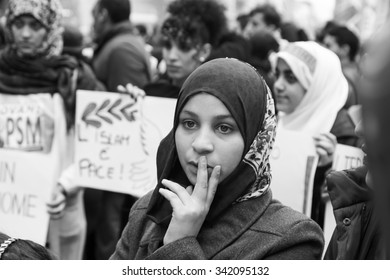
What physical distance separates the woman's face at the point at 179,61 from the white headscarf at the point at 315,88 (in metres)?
0.54

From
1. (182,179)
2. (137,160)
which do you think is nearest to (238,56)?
(137,160)

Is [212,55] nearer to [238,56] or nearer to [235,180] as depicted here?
[238,56]

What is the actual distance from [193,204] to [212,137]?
21 centimetres

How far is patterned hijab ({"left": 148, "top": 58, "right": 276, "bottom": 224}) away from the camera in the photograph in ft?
7.16

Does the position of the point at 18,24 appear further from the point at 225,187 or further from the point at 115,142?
the point at 225,187

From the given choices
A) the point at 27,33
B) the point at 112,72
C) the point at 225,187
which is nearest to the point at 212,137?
the point at 225,187

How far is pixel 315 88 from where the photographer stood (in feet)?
13.9

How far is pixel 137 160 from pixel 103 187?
0.92 ft

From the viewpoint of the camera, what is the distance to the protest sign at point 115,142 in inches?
171

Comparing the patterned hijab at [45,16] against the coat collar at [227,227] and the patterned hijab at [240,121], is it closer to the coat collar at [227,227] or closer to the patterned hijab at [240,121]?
the patterned hijab at [240,121]

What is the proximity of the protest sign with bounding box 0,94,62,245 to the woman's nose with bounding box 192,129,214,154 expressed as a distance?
231cm

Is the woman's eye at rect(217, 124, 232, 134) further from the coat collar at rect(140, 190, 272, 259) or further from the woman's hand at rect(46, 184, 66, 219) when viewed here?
the woman's hand at rect(46, 184, 66, 219)

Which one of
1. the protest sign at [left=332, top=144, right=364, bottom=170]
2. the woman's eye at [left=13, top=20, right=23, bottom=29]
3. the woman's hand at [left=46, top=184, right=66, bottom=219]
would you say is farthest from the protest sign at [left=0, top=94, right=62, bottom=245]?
the protest sign at [left=332, top=144, right=364, bottom=170]

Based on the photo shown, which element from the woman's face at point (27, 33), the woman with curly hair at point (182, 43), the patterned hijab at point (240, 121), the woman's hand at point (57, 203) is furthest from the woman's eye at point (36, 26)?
the patterned hijab at point (240, 121)
